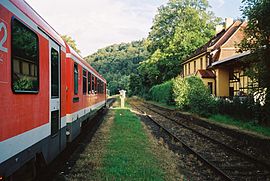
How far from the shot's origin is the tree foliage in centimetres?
10431

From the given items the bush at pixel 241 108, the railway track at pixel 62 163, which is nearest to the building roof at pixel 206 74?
the bush at pixel 241 108

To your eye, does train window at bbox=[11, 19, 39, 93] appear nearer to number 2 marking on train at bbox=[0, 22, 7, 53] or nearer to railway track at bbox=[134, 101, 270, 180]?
number 2 marking on train at bbox=[0, 22, 7, 53]

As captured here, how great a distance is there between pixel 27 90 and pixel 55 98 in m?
1.81

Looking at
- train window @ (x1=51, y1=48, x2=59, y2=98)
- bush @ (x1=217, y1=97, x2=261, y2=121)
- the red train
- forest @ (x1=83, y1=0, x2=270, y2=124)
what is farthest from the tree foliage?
the red train

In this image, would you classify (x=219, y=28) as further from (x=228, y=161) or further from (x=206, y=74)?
(x=228, y=161)

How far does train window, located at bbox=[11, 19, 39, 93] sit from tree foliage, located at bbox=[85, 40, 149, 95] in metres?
93.2

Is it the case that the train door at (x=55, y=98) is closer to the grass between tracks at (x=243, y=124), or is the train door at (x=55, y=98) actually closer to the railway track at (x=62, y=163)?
the railway track at (x=62, y=163)

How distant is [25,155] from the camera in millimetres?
4352

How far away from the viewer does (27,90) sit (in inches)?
176

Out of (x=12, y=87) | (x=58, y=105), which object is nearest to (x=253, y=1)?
(x=58, y=105)

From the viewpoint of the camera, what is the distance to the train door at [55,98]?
6016 millimetres

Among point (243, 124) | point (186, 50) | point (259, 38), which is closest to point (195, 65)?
point (186, 50)

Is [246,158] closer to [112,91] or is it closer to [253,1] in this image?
[253,1]

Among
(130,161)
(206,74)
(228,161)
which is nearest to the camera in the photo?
(130,161)
